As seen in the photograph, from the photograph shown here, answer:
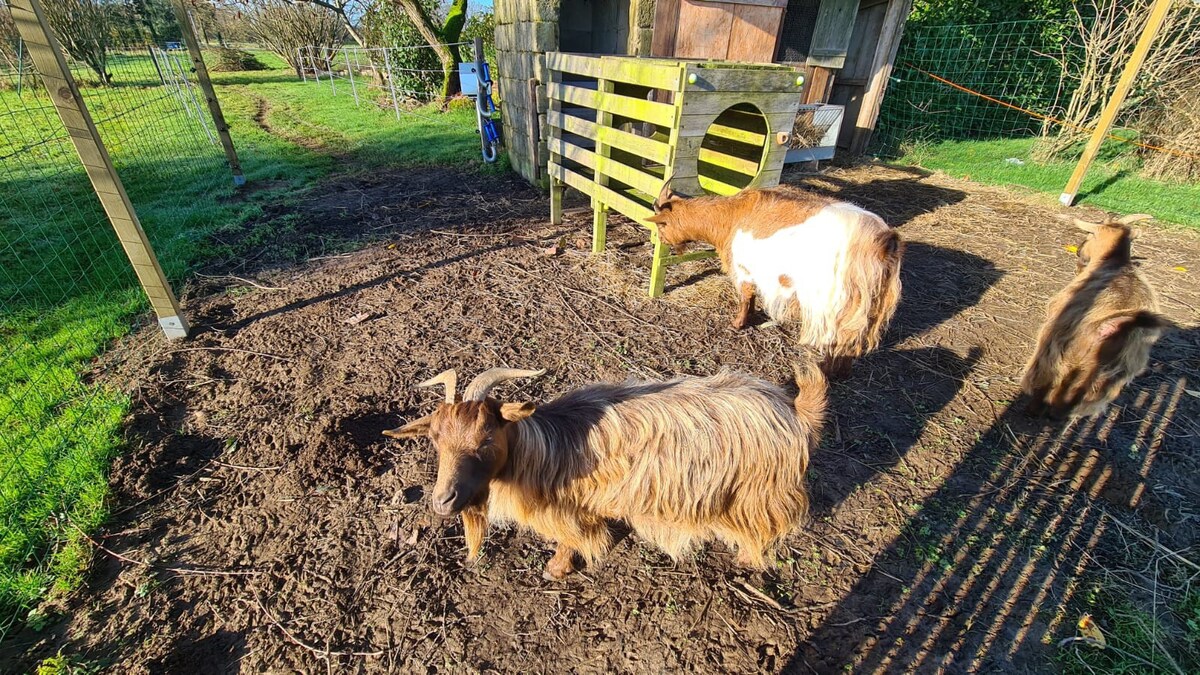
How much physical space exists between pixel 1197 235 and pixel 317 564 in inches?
422

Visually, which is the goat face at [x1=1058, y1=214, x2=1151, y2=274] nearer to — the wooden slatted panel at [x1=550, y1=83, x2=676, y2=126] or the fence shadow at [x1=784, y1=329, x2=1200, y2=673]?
the fence shadow at [x1=784, y1=329, x2=1200, y2=673]

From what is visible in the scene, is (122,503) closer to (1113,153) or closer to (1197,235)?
(1197,235)

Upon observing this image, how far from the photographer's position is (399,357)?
4020mm

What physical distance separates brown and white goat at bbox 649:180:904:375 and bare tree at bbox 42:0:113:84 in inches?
346

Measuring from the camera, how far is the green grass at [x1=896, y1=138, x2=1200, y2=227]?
735cm

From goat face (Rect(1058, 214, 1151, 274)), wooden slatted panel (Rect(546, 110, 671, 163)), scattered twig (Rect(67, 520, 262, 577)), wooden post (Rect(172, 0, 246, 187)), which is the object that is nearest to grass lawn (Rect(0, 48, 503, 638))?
scattered twig (Rect(67, 520, 262, 577))

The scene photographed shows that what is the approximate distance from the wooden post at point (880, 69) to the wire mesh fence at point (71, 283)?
1197cm

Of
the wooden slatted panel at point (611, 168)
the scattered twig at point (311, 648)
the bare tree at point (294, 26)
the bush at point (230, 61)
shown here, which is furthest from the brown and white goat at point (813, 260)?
the bush at point (230, 61)

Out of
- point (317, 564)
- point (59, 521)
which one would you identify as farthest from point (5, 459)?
point (317, 564)

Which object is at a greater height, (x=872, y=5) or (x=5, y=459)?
(x=872, y=5)

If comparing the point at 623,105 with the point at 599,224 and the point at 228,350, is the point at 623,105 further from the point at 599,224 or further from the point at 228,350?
the point at 228,350

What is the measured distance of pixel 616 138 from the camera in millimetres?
4836

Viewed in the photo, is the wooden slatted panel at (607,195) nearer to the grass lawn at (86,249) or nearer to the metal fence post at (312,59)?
the grass lawn at (86,249)

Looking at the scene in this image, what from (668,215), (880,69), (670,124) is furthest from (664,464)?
(880,69)
